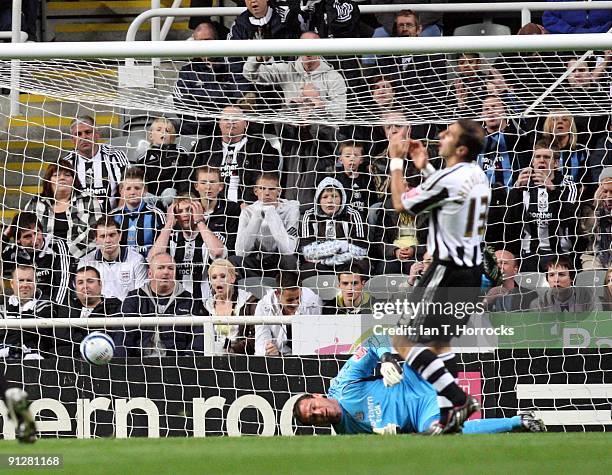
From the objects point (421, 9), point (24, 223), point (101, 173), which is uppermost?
point (421, 9)

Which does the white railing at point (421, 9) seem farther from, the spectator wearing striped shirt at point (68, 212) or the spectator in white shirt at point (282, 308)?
the spectator in white shirt at point (282, 308)

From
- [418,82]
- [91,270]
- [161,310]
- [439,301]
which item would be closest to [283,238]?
[161,310]

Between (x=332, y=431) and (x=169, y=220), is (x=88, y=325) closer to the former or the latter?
(x=169, y=220)

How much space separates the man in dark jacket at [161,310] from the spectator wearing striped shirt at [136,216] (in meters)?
A: 0.19

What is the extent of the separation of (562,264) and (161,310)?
3.05 m

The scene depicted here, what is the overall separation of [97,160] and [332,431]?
2898 mm

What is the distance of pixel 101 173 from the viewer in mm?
8984

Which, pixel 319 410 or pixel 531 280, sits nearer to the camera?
pixel 319 410

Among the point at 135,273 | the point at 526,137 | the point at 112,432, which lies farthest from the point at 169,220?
the point at 526,137

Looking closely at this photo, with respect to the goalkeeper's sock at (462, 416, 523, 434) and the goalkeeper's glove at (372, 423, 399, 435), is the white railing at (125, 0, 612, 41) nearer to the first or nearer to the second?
the goalkeeper's sock at (462, 416, 523, 434)

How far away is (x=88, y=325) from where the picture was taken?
807 cm

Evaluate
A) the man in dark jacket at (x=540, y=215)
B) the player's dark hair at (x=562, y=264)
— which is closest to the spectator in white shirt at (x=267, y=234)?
the man in dark jacket at (x=540, y=215)

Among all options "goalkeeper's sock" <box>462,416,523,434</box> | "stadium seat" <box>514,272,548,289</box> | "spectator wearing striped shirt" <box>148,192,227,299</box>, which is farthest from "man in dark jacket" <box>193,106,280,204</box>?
"goalkeeper's sock" <box>462,416,523,434</box>

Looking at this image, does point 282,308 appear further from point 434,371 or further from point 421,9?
point 421,9
